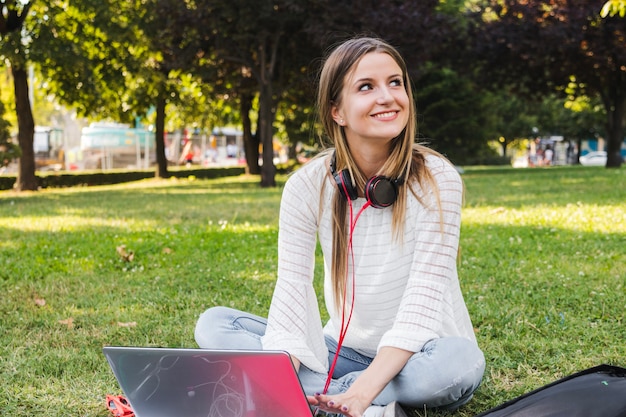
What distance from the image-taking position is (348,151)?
292 cm

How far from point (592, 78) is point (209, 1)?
42.3 ft

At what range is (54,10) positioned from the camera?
57.8ft

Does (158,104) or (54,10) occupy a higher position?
(54,10)

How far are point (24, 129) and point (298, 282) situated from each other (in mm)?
17433

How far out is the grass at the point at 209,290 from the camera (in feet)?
11.2

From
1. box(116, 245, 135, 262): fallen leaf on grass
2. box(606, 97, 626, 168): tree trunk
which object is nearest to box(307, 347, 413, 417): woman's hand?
box(116, 245, 135, 262): fallen leaf on grass

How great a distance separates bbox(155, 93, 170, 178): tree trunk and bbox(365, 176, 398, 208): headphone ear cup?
2107cm

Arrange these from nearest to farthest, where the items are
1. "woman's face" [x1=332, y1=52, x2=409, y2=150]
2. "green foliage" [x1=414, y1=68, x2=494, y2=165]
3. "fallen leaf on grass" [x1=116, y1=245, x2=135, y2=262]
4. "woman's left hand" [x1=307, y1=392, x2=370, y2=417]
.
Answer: "woman's left hand" [x1=307, y1=392, x2=370, y2=417] < "woman's face" [x1=332, y1=52, x2=409, y2=150] < "fallen leaf on grass" [x1=116, y1=245, x2=135, y2=262] < "green foliage" [x1=414, y1=68, x2=494, y2=165]

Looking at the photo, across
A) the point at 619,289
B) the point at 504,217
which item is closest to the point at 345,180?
the point at 619,289

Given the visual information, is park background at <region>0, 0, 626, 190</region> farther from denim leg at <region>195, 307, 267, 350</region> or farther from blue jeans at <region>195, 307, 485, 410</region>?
blue jeans at <region>195, 307, 485, 410</region>

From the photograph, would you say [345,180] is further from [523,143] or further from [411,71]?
[523,143]

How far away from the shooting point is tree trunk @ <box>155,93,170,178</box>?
2362 cm

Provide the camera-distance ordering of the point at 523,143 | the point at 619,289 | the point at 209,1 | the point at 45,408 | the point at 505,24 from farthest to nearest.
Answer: the point at 523,143 < the point at 505,24 < the point at 209,1 < the point at 619,289 < the point at 45,408

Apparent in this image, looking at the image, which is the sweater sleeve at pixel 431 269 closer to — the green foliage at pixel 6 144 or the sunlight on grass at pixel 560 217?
the sunlight on grass at pixel 560 217
